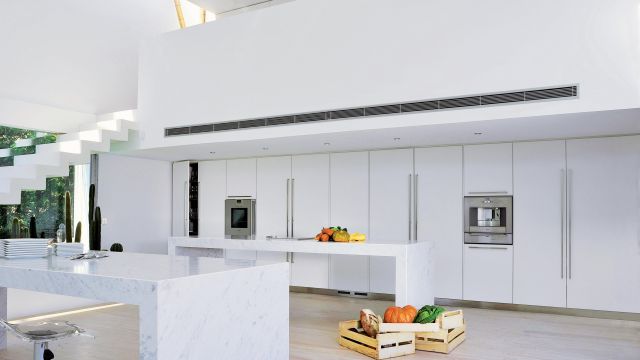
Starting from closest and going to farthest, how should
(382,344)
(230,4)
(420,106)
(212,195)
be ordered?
(382,344)
(420,106)
(230,4)
(212,195)

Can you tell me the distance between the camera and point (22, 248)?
3.37 meters

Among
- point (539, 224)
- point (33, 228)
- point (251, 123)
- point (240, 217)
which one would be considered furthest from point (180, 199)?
point (539, 224)

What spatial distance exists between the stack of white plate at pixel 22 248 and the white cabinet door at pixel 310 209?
4.11 m

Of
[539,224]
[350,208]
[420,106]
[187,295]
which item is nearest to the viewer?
[187,295]

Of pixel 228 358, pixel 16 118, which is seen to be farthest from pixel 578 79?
pixel 16 118

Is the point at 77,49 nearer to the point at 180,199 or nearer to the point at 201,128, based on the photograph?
the point at 201,128

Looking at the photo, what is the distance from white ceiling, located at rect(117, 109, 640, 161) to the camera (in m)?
4.78

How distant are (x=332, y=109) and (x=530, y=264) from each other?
270 centimetres

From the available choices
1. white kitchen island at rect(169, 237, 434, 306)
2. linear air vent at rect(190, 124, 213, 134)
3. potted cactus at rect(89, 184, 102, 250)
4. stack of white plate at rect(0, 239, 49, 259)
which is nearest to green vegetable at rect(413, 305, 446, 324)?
white kitchen island at rect(169, 237, 434, 306)

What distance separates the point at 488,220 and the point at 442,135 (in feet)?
4.07

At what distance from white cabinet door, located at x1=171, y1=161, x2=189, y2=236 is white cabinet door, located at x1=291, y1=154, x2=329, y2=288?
71.8 inches

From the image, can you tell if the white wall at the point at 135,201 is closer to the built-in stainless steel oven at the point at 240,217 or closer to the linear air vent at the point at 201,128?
the built-in stainless steel oven at the point at 240,217

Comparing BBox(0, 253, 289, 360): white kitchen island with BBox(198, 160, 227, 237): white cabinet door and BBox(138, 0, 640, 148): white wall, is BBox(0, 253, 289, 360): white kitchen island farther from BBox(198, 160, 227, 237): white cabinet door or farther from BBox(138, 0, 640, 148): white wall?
BBox(198, 160, 227, 237): white cabinet door

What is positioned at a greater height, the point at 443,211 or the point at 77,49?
the point at 77,49
